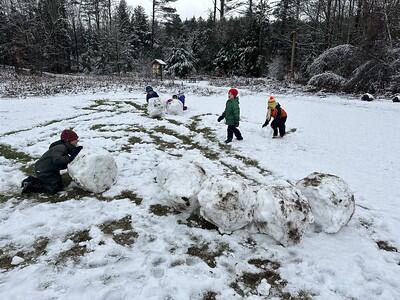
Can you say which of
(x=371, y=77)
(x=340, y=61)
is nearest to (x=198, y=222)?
(x=371, y=77)

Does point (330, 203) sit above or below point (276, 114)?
below

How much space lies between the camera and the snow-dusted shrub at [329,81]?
20953 mm

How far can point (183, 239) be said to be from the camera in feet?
13.6

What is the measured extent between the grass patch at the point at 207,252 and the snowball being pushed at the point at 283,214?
0.67 metres

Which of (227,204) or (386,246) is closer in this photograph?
(386,246)

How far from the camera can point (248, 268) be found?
3637 mm

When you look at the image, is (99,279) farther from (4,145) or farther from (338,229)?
(4,145)

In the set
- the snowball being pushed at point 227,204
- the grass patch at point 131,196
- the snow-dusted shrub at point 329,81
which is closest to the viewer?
the snowball being pushed at point 227,204

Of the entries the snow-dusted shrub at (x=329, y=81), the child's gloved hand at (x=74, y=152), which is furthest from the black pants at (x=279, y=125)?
the snow-dusted shrub at (x=329, y=81)

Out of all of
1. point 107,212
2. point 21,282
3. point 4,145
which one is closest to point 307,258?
point 107,212

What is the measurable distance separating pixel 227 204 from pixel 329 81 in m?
20.4

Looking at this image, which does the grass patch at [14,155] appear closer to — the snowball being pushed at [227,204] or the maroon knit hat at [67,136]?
the maroon knit hat at [67,136]

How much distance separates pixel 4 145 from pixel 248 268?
8.08 metres

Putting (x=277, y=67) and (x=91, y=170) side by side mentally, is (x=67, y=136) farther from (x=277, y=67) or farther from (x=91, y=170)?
(x=277, y=67)
